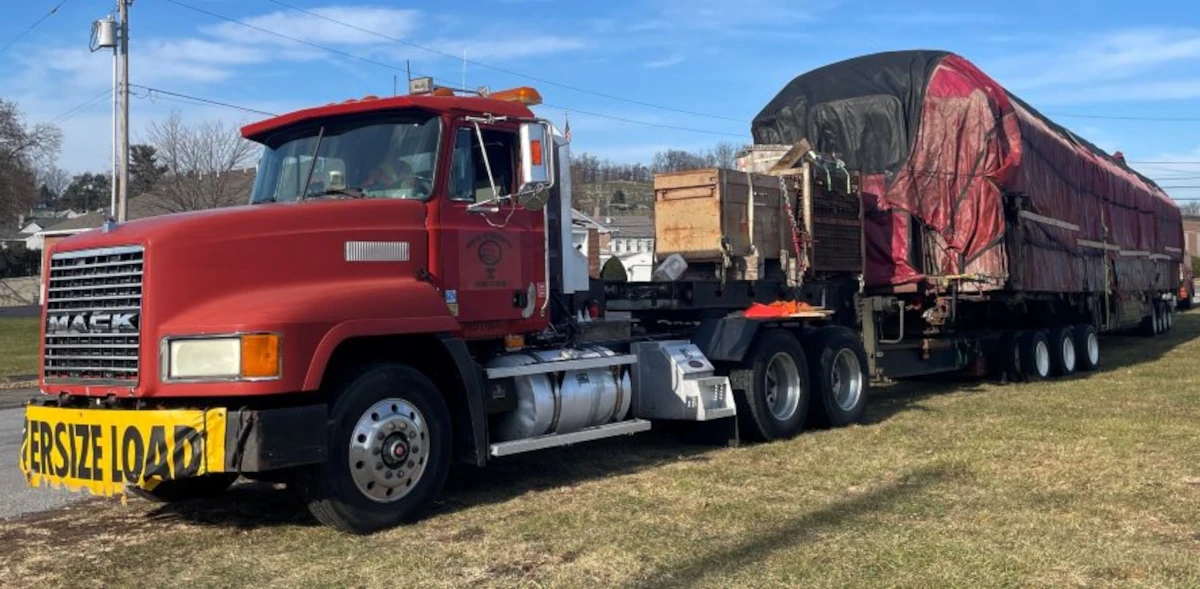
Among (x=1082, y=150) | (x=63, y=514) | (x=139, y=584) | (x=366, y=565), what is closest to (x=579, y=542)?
(x=366, y=565)

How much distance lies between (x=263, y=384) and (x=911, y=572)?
3504mm

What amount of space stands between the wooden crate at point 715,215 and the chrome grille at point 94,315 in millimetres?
5569

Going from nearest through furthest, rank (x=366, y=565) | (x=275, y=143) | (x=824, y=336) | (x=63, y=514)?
(x=366, y=565), (x=63, y=514), (x=275, y=143), (x=824, y=336)

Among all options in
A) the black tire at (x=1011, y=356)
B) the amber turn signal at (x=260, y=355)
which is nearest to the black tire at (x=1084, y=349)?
the black tire at (x=1011, y=356)

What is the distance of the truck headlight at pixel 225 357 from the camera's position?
575 centimetres

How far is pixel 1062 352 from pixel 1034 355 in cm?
118

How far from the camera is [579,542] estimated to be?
598cm

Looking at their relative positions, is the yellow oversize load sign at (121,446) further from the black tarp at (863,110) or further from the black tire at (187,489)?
the black tarp at (863,110)

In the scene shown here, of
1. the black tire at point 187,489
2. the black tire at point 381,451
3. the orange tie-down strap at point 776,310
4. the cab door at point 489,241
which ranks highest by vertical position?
the cab door at point 489,241

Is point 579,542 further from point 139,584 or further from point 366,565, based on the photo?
point 139,584

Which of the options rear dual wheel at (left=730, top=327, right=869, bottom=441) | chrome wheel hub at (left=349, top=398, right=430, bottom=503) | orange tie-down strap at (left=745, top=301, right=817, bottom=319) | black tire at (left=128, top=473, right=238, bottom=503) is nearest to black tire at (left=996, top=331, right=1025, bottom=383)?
rear dual wheel at (left=730, top=327, right=869, bottom=441)

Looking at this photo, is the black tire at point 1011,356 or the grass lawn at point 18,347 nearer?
the black tire at point 1011,356

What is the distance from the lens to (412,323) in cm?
662

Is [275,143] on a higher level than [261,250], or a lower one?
higher
